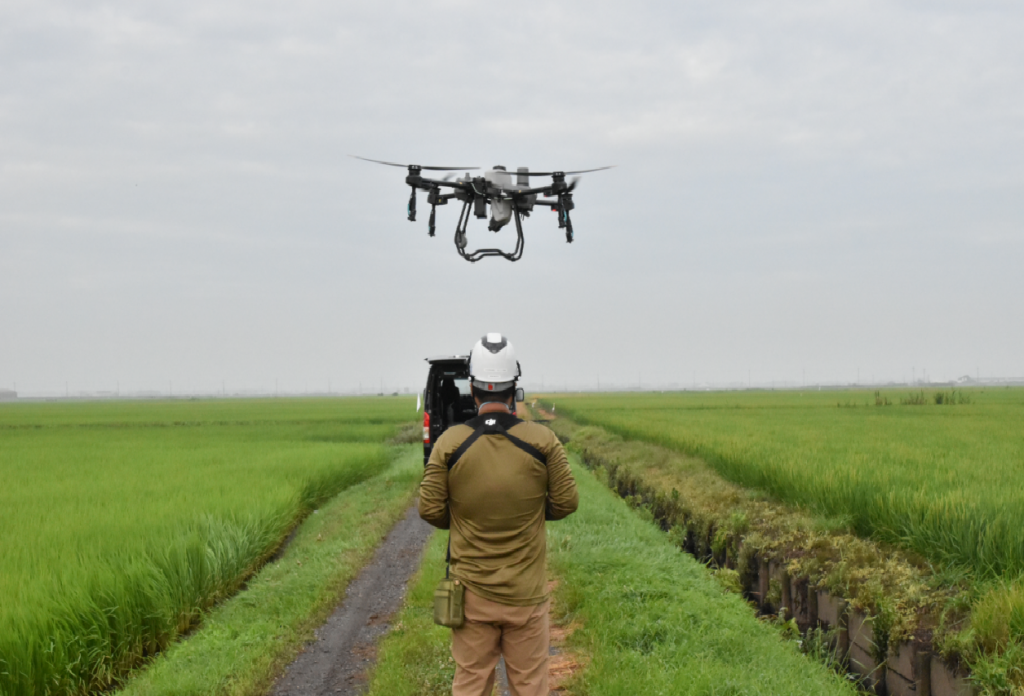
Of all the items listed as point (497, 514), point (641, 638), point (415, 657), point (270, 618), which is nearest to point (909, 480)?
point (641, 638)

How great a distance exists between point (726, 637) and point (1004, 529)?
2.55 m

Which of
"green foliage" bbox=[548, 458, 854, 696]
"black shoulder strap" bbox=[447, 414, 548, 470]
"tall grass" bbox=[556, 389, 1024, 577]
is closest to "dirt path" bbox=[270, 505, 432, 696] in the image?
"green foliage" bbox=[548, 458, 854, 696]

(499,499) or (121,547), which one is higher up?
(499,499)

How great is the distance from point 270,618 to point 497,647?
4624 millimetres

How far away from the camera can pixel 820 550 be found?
26.8ft

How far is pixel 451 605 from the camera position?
12.3 feet

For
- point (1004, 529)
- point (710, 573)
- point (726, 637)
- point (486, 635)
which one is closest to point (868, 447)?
point (710, 573)

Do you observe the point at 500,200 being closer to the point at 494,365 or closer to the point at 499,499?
the point at 494,365

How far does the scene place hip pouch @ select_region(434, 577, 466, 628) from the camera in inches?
148

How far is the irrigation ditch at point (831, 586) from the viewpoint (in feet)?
19.3

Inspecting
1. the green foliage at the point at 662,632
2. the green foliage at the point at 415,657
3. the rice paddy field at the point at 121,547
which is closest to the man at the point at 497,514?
the green foliage at the point at 662,632

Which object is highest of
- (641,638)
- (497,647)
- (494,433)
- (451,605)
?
(494,433)

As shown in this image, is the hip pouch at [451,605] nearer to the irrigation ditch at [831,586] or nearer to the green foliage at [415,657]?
the green foliage at [415,657]

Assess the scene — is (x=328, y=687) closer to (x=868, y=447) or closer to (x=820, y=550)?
(x=820, y=550)
